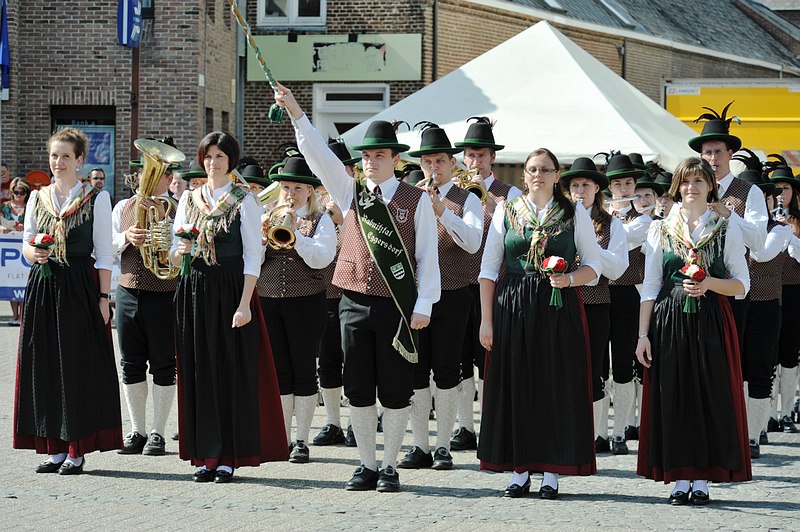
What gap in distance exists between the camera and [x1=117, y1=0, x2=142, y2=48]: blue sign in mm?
22609

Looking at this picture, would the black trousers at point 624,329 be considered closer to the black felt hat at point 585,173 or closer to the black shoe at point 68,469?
the black felt hat at point 585,173

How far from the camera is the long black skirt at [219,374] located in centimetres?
820

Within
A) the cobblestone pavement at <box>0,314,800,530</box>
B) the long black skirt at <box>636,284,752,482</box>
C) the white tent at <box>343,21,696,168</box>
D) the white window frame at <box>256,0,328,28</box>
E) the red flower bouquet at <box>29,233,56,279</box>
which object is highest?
the white window frame at <box>256,0,328,28</box>

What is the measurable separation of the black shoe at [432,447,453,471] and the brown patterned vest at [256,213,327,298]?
1331 millimetres

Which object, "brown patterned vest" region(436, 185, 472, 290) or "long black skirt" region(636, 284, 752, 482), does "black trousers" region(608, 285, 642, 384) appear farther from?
"long black skirt" region(636, 284, 752, 482)

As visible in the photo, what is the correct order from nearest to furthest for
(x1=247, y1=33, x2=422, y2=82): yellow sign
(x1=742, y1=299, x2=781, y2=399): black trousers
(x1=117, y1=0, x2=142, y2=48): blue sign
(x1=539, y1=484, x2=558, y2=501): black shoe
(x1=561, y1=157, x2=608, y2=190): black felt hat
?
(x1=539, y1=484, x2=558, y2=501): black shoe
(x1=561, y1=157, x2=608, y2=190): black felt hat
(x1=742, y1=299, x2=781, y2=399): black trousers
(x1=117, y1=0, x2=142, y2=48): blue sign
(x1=247, y1=33, x2=422, y2=82): yellow sign

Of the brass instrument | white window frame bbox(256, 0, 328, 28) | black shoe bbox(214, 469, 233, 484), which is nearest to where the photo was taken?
black shoe bbox(214, 469, 233, 484)

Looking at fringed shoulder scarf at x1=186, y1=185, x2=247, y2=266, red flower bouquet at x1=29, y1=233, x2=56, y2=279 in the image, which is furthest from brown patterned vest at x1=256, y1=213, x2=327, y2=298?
red flower bouquet at x1=29, y1=233, x2=56, y2=279

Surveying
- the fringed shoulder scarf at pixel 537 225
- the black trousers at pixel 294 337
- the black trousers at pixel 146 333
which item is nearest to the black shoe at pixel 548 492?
the fringed shoulder scarf at pixel 537 225

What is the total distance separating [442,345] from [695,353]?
1.84m

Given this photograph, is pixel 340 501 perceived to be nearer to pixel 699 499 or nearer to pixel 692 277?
pixel 699 499

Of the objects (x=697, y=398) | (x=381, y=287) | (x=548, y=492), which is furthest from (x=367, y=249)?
(x=697, y=398)

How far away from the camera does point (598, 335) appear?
31.1 feet

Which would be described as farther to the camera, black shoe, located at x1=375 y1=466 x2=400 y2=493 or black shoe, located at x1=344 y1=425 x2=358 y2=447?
black shoe, located at x1=344 y1=425 x2=358 y2=447
